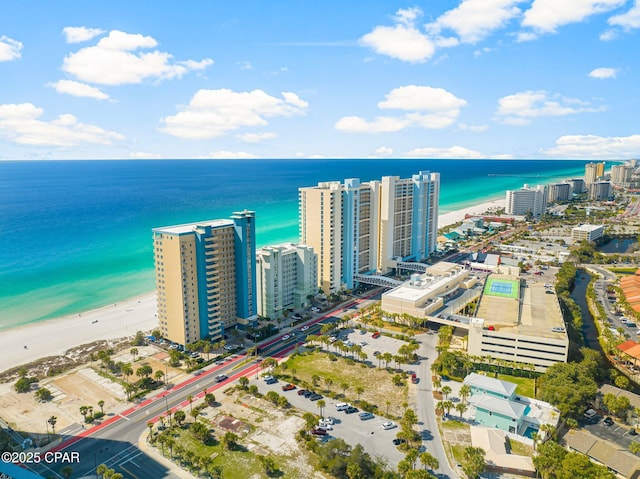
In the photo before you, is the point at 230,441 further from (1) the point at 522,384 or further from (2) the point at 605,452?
(1) the point at 522,384

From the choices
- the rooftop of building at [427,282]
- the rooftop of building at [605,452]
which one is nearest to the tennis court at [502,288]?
the rooftop of building at [427,282]

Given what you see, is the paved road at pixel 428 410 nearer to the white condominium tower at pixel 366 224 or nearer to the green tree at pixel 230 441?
the green tree at pixel 230 441

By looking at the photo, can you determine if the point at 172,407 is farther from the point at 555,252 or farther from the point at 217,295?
the point at 555,252

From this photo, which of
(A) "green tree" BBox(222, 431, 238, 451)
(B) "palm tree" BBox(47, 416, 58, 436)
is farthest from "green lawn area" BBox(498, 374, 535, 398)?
(B) "palm tree" BBox(47, 416, 58, 436)

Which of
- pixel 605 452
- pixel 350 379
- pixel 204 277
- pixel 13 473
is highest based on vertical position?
pixel 204 277

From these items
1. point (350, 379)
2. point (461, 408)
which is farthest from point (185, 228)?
point (461, 408)

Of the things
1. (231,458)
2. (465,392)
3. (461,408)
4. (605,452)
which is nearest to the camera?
(605,452)

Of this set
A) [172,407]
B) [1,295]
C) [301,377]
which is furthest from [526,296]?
[1,295]
